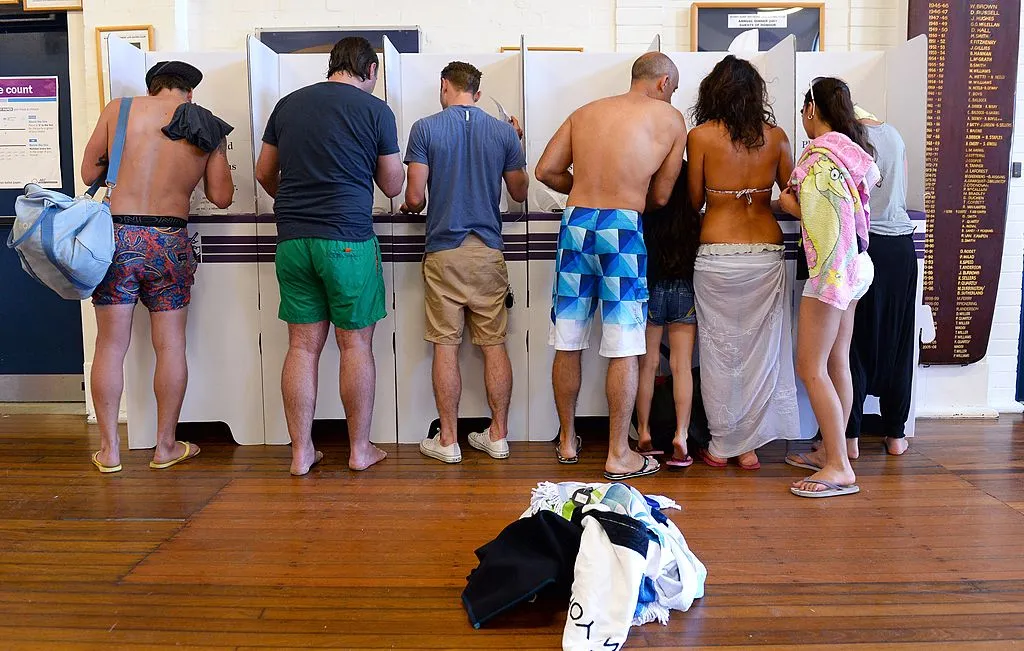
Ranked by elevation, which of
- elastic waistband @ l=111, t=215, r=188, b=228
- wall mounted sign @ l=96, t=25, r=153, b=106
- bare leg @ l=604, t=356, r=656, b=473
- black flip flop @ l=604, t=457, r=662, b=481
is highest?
wall mounted sign @ l=96, t=25, r=153, b=106

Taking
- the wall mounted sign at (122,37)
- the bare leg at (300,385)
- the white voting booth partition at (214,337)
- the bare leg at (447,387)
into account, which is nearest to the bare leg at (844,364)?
the bare leg at (447,387)

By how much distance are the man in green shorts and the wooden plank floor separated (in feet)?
1.06

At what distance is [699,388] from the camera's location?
3.38 metres

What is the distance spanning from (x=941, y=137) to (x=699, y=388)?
1865 mm

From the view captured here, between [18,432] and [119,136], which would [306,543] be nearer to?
[119,136]

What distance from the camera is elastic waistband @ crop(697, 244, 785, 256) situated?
308cm

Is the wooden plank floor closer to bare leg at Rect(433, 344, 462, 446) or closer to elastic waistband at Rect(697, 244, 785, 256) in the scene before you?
bare leg at Rect(433, 344, 462, 446)

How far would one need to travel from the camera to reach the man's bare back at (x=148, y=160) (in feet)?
10.4

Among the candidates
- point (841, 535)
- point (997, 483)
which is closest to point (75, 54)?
point (841, 535)

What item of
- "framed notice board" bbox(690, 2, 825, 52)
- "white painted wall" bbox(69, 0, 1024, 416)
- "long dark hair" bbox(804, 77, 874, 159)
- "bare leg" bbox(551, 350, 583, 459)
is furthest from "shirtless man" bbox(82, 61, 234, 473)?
"framed notice board" bbox(690, 2, 825, 52)

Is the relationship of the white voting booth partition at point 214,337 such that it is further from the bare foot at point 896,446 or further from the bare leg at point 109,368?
the bare foot at point 896,446

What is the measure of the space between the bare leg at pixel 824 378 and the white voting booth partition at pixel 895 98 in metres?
0.53

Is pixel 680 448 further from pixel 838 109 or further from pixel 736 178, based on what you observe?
pixel 838 109

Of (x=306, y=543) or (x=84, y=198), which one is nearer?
(x=306, y=543)
